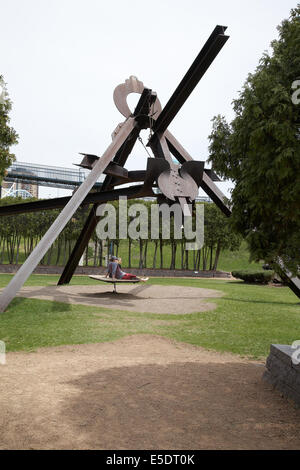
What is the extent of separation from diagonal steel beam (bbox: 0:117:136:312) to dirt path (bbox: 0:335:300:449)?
12.6 ft

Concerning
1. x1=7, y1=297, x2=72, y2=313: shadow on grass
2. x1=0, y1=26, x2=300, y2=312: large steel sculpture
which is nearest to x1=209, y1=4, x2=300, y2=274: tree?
x1=0, y1=26, x2=300, y2=312: large steel sculpture

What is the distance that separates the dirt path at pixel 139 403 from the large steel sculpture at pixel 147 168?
521 centimetres

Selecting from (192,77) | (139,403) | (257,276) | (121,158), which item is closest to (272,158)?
(139,403)

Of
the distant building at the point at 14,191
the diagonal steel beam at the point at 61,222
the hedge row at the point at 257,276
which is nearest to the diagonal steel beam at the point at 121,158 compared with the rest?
the diagonal steel beam at the point at 61,222

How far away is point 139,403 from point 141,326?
15.7 feet

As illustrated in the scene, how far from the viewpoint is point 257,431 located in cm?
405

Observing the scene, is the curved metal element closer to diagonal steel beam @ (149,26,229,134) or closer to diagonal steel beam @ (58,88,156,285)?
diagonal steel beam @ (58,88,156,285)

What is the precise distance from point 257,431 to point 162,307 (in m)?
8.63

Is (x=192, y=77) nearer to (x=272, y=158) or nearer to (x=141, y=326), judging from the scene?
(x=141, y=326)

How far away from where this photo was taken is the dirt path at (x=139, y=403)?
3.77m

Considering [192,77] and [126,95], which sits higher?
[126,95]

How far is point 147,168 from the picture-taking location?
1277cm

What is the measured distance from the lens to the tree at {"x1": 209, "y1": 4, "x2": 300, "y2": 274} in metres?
4.11
